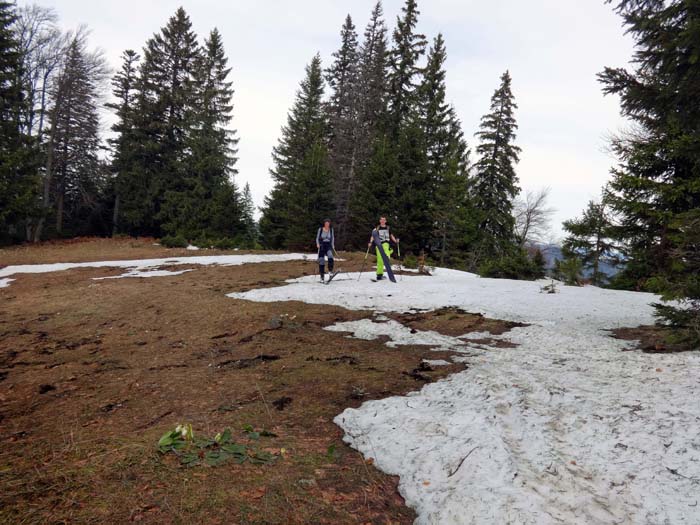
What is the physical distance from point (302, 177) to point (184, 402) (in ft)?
75.9

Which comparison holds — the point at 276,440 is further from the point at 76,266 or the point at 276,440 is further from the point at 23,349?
the point at 76,266

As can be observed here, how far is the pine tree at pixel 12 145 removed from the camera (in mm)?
22578

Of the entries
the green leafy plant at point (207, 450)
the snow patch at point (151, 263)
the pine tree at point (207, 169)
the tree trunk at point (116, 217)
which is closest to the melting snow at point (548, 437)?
the green leafy plant at point (207, 450)

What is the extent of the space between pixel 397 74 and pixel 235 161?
15.8 metres

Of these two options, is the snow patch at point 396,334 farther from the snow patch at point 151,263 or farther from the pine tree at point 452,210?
the pine tree at point 452,210

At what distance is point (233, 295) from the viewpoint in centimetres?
1079

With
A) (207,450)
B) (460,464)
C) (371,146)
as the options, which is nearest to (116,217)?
(371,146)

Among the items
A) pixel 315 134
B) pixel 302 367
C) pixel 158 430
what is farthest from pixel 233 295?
pixel 315 134

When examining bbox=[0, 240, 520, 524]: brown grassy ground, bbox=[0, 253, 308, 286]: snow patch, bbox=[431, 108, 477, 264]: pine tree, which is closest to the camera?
bbox=[0, 240, 520, 524]: brown grassy ground

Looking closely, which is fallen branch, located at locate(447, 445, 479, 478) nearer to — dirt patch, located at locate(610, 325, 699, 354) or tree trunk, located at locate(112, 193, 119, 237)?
dirt patch, located at locate(610, 325, 699, 354)

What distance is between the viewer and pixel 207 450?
3041 millimetres

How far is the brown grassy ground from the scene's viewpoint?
7.95 feet

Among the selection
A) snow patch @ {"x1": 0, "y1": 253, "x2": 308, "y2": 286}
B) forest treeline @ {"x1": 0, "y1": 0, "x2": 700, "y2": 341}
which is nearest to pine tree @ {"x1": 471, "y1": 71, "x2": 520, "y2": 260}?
forest treeline @ {"x1": 0, "y1": 0, "x2": 700, "y2": 341}

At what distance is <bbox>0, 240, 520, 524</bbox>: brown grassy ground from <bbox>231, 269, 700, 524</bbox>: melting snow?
0.37 meters
